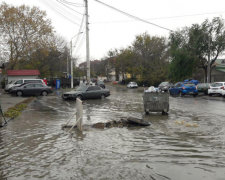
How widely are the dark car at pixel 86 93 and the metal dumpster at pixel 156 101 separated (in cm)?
995

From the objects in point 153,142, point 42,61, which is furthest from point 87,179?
point 42,61

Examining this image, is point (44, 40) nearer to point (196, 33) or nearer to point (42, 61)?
point (42, 61)

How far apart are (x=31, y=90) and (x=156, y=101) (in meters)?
17.0

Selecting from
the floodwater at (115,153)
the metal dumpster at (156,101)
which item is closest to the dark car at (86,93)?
the metal dumpster at (156,101)

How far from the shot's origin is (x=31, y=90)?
26.3 m

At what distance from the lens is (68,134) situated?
8422mm

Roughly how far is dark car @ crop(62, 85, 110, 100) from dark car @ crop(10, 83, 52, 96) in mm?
5909

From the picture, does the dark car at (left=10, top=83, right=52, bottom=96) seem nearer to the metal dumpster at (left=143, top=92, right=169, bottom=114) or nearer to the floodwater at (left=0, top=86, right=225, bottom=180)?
the metal dumpster at (left=143, top=92, right=169, bottom=114)

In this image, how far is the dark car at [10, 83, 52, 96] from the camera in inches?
1017

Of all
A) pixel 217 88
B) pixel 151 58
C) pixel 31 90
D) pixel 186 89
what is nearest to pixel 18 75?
pixel 31 90

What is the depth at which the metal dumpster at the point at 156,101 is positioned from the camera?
41.8 feet

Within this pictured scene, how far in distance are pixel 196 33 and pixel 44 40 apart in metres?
21.4

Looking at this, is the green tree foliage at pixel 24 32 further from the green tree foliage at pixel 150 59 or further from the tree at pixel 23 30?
the green tree foliage at pixel 150 59

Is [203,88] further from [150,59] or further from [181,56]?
[150,59]
